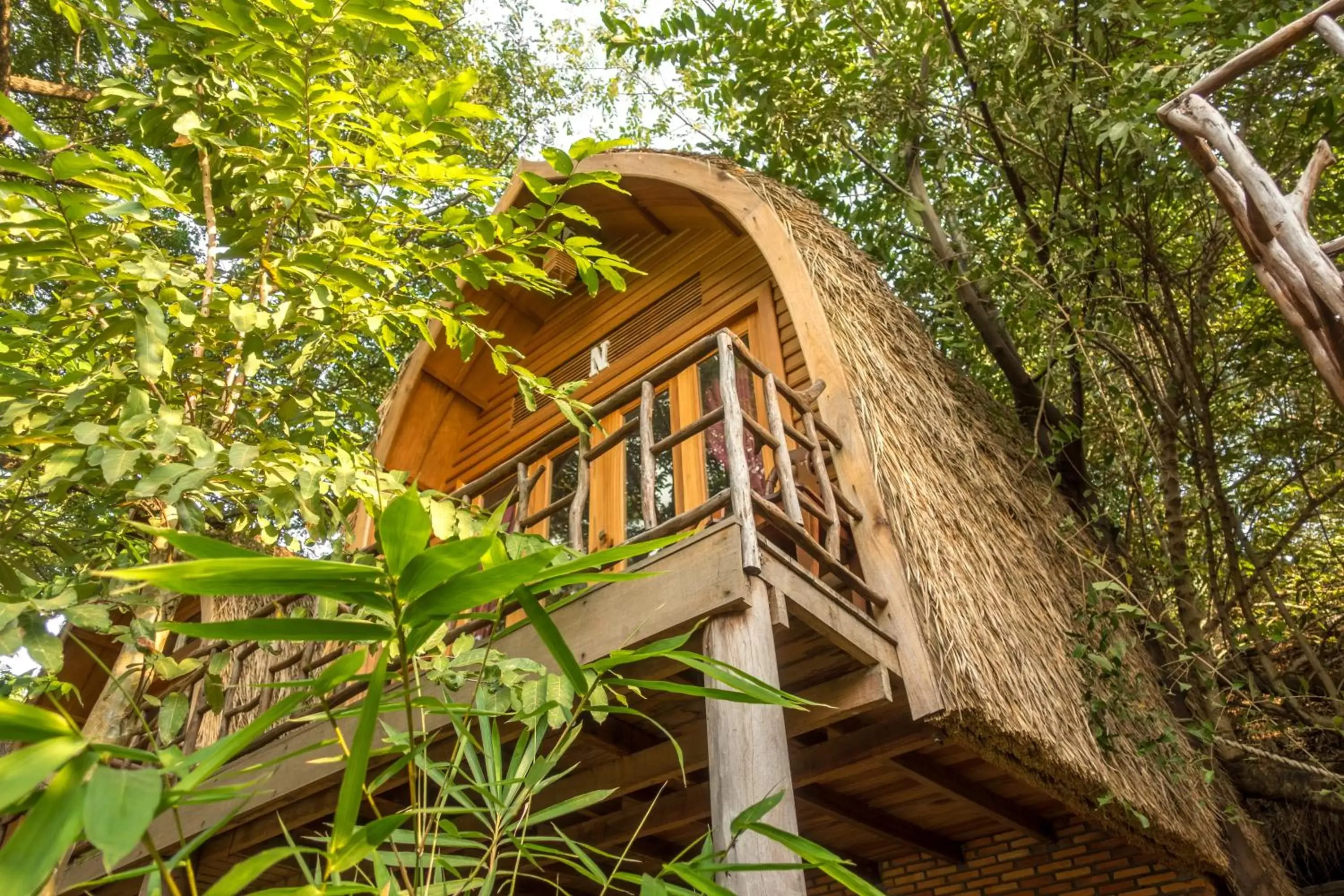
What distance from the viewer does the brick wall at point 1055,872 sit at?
471 centimetres

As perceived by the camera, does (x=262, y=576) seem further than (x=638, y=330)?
No

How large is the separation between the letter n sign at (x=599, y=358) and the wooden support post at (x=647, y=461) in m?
2.60

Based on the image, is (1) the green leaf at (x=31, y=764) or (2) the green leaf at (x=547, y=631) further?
(2) the green leaf at (x=547, y=631)

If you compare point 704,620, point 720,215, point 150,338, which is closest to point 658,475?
point 720,215

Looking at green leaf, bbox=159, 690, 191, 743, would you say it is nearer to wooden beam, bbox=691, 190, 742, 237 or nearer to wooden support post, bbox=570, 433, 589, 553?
wooden support post, bbox=570, 433, 589, 553

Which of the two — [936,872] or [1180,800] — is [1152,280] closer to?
[1180,800]

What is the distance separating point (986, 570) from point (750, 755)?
79.8 inches

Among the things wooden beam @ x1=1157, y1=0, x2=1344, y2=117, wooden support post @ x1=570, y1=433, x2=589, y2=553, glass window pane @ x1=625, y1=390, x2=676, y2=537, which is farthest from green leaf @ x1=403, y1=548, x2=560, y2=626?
glass window pane @ x1=625, y1=390, x2=676, y2=537

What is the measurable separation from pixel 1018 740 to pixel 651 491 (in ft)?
5.19

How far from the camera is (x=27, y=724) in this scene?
2.30 feet

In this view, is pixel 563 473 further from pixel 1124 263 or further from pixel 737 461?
pixel 1124 263

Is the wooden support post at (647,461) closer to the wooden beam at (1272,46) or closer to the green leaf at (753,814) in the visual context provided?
the green leaf at (753,814)

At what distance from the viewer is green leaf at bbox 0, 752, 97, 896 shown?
0.63 m

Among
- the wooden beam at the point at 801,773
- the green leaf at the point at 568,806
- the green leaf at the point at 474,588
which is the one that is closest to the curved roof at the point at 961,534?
the wooden beam at the point at 801,773
